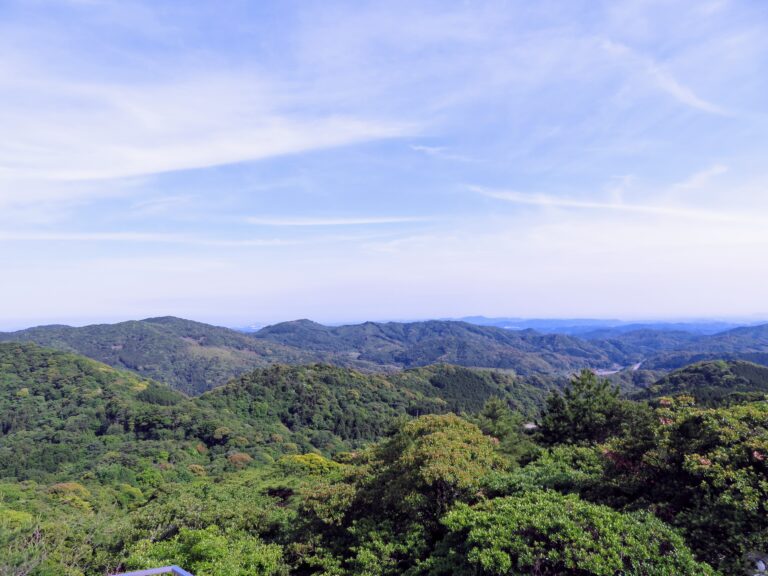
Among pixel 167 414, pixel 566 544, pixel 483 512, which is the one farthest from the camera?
pixel 167 414

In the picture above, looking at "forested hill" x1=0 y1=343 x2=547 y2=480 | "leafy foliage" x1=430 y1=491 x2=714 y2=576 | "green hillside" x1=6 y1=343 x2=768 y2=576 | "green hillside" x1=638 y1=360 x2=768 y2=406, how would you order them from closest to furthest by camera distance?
1. "leafy foliage" x1=430 y1=491 x2=714 y2=576
2. "green hillside" x1=6 y1=343 x2=768 y2=576
3. "forested hill" x1=0 y1=343 x2=547 y2=480
4. "green hillside" x1=638 y1=360 x2=768 y2=406

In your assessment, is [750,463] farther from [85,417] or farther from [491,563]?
[85,417]

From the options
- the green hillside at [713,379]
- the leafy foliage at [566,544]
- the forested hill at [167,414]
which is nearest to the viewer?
the leafy foliage at [566,544]

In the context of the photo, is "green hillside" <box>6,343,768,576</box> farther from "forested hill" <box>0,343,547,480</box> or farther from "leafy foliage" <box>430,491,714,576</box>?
"forested hill" <box>0,343,547,480</box>

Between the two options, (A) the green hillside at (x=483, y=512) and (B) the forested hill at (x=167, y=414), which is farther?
(B) the forested hill at (x=167, y=414)

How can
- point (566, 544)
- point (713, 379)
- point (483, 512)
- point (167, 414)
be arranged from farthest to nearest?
point (713, 379)
point (167, 414)
point (483, 512)
point (566, 544)

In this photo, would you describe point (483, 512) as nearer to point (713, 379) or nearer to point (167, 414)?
point (167, 414)

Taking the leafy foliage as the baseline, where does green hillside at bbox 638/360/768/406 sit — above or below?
below

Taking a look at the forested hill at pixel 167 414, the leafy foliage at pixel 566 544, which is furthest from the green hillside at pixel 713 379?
the leafy foliage at pixel 566 544

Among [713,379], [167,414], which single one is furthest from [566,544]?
[713,379]

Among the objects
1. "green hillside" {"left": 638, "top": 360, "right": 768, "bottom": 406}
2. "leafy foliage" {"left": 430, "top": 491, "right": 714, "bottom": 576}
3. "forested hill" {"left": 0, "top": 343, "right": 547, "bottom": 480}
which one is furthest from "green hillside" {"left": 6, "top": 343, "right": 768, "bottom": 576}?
"green hillside" {"left": 638, "top": 360, "right": 768, "bottom": 406}

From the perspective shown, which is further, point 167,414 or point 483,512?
point 167,414

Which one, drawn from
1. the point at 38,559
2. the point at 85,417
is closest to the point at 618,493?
the point at 38,559

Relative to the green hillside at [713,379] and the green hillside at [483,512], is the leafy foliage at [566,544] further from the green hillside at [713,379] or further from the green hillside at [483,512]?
the green hillside at [713,379]
